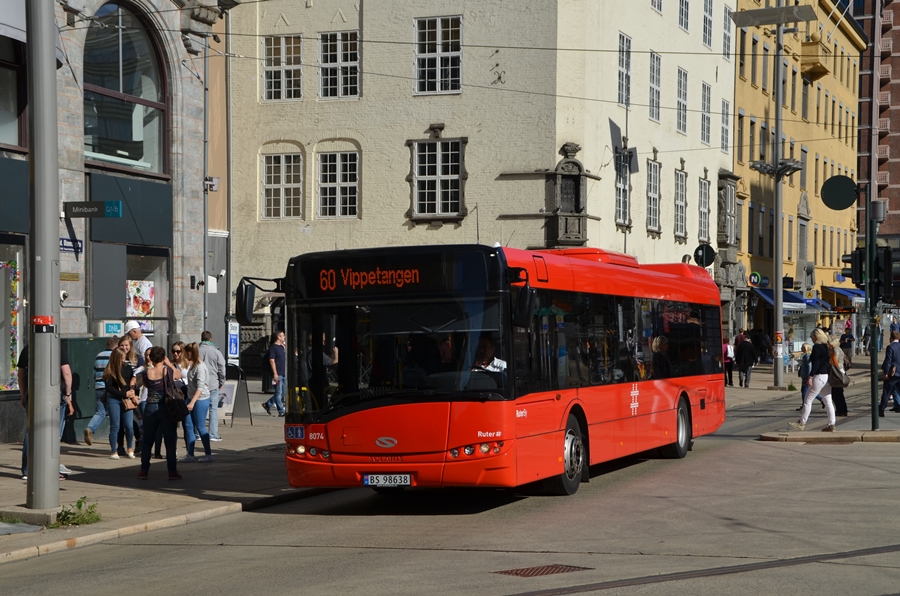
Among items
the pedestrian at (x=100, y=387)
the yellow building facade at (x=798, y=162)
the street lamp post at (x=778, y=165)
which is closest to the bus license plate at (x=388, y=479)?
the pedestrian at (x=100, y=387)

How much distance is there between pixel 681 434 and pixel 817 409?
1203cm

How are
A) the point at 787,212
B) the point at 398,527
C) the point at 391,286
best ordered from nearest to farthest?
the point at 398,527 < the point at 391,286 < the point at 787,212

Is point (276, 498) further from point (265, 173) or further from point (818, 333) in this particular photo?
point (265, 173)

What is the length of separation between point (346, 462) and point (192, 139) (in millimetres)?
12460

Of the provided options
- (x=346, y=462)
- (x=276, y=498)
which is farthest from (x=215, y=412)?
(x=346, y=462)

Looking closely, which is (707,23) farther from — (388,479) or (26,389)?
(388,479)

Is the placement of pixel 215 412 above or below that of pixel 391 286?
below

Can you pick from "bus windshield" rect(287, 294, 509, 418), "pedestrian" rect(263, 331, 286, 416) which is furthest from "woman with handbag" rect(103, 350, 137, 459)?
"pedestrian" rect(263, 331, 286, 416)

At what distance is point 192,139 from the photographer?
23469mm

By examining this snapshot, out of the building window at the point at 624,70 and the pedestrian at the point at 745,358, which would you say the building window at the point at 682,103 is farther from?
the pedestrian at the point at 745,358

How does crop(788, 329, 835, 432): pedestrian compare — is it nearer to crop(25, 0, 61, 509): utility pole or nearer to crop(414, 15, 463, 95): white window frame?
crop(25, 0, 61, 509): utility pole

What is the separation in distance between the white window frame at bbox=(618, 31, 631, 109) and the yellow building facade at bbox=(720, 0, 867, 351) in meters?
6.37

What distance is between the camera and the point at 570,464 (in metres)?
13.7

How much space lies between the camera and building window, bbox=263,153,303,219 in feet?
129
